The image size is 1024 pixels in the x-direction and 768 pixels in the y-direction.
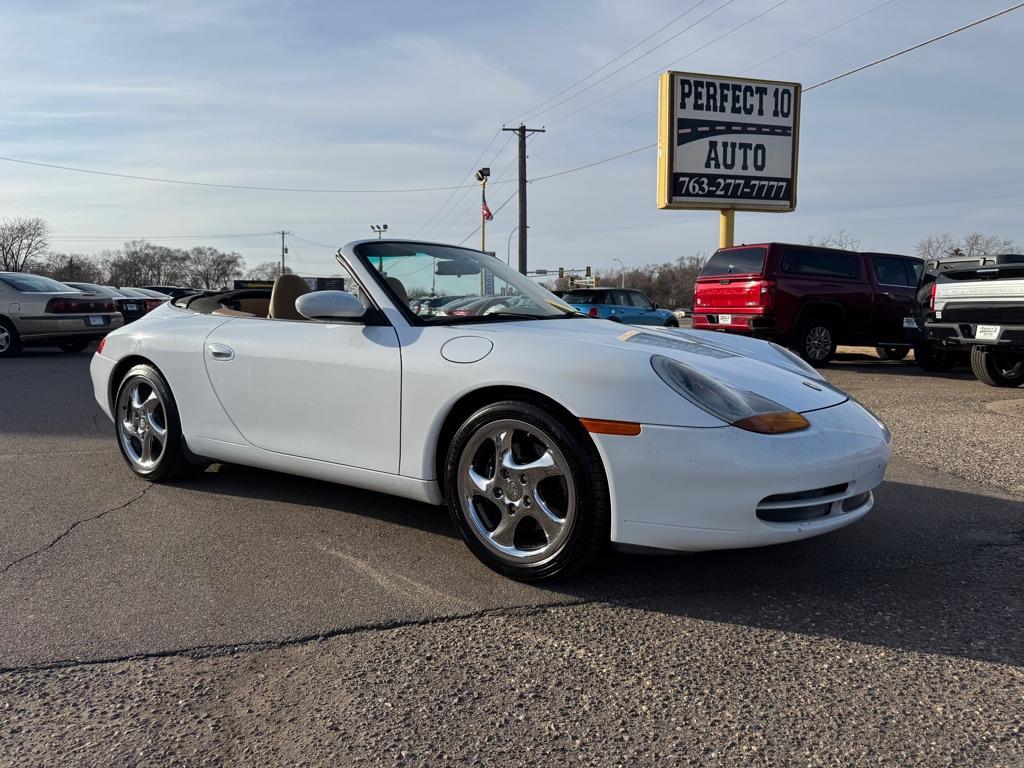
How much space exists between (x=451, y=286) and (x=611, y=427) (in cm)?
141

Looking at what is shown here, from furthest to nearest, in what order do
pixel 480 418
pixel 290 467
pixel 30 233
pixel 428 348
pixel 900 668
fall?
pixel 30 233 < pixel 290 467 < pixel 428 348 < pixel 480 418 < pixel 900 668

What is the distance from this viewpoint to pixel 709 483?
8.64ft

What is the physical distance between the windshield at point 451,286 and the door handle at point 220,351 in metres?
0.85

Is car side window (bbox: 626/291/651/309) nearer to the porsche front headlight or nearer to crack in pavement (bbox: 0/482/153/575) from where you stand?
crack in pavement (bbox: 0/482/153/575)

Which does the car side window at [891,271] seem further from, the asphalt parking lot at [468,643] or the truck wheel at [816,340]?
the asphalt parking lot at [468,643]

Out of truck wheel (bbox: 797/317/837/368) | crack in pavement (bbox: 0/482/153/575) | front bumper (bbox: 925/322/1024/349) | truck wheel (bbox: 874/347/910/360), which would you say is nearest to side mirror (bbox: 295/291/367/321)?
crack in pavement (bbox: 0/482/153/575)

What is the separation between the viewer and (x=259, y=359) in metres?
3.77

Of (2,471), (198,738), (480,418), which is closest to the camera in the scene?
(198,738)

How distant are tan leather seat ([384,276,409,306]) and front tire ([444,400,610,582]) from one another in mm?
797

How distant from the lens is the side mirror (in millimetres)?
3371

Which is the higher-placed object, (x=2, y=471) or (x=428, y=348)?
(x=428, y=348)

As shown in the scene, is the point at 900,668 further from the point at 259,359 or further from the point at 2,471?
the point at 2,471

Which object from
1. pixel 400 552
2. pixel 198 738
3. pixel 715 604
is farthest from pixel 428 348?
pixel 198 738

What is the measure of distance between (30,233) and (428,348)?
337 feet
